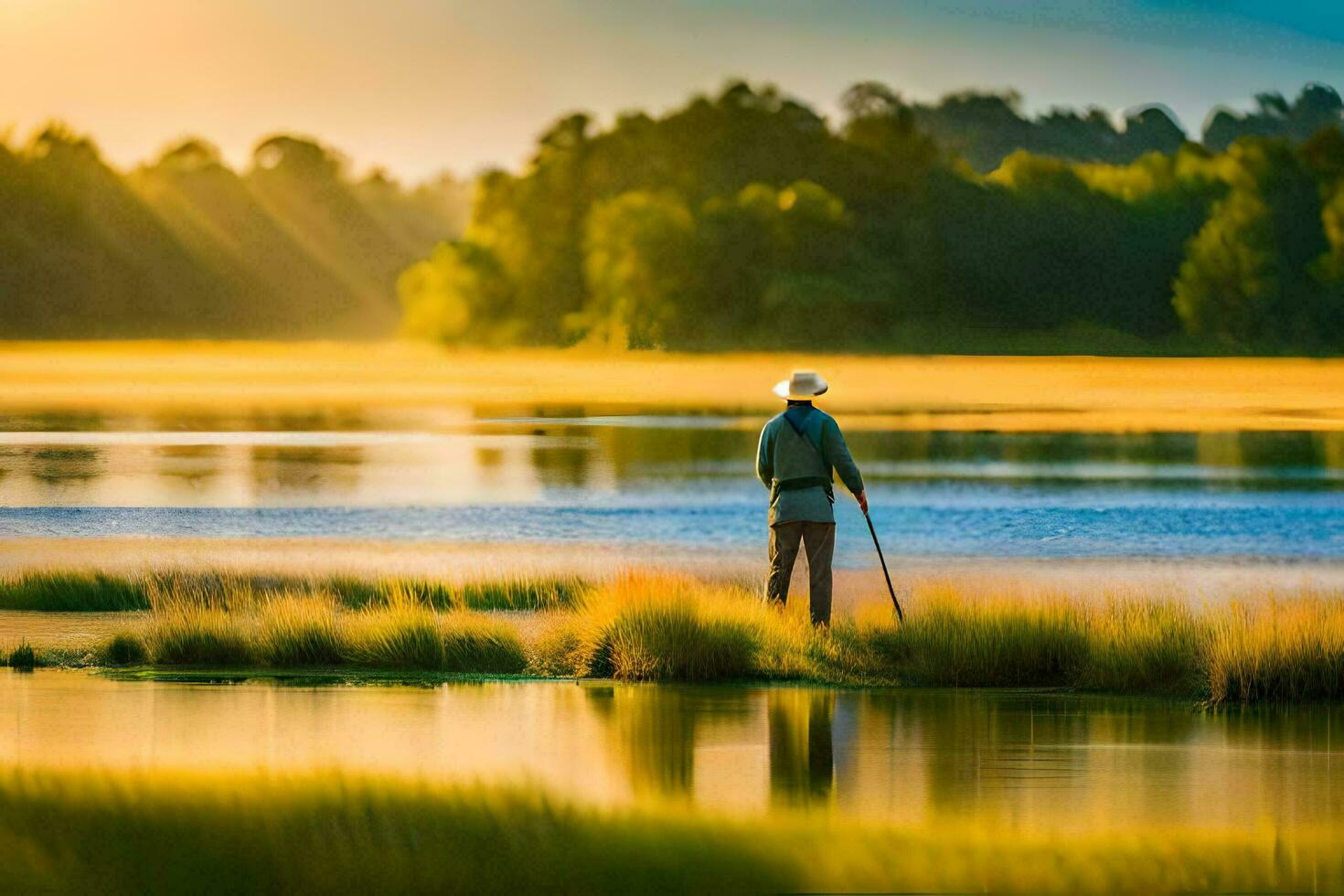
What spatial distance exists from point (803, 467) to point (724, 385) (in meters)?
109

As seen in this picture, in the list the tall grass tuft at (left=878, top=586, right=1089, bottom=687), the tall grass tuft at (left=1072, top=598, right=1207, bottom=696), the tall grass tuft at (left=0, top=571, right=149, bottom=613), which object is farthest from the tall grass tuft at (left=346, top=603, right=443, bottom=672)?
the tall grass tuft at (left=0, top=571, right=149, bottom=613)

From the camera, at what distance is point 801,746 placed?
29.9 ft

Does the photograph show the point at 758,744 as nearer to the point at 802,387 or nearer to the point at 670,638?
the point at 670,638

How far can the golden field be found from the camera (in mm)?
80812

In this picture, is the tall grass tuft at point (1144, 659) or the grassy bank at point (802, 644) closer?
the grassy bank at point (802, 644)

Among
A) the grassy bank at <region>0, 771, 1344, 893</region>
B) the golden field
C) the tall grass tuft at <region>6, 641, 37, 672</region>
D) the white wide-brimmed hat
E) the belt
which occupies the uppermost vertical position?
the golden field

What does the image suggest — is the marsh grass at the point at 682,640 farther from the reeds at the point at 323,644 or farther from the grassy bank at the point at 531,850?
the grassy bank at the point at 531,850

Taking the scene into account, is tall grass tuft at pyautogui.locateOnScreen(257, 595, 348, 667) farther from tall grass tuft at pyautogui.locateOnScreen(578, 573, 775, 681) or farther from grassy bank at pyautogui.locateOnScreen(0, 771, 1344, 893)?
grassy bank at pyautogui.locateOnScreen(0, 771, 1344, 893)

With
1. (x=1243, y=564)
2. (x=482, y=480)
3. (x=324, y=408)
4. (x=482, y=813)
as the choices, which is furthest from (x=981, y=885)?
(x=324, y=408)

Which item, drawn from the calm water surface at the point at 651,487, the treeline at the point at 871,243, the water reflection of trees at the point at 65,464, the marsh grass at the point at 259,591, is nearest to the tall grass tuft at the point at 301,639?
the marsh grass at the point at 259,591

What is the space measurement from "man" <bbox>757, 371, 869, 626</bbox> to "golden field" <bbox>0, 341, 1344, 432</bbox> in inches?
2199

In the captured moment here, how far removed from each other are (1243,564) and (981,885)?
1755 cm

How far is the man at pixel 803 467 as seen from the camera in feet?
36.8

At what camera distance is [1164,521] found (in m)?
29.6
